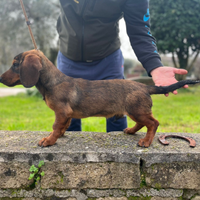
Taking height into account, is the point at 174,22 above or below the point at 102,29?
below

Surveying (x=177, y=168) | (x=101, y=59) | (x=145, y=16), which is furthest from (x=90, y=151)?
(x=145, y=16)

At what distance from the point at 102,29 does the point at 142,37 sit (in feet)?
1.75

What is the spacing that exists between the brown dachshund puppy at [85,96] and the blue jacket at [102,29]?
37 cm

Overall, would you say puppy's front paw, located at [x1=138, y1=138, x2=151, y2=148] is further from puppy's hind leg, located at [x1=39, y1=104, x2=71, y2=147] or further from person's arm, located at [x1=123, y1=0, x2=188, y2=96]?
puppy's hind leg, located at [x1=39, y1=104, x2=71, y2=147]

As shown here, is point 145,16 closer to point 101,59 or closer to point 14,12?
point 101,59

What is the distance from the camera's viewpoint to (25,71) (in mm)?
2076

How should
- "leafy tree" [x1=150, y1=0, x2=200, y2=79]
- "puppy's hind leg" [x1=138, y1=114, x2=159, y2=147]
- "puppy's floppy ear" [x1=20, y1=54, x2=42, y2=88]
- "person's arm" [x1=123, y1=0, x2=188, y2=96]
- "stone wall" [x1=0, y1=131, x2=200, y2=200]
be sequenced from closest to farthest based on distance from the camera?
"puppy's floppy ear" [x1=20, y1=54, x2=42, y2=88] < "stone wall" [x1=0, y1=131, x2=200, y2=200] < "puppy's hind leg" [x1=138, y1=114, x2=159, y2=147] < "person's arm" [x1=123, y1=0, x2=188, y2=96] < "leafy tree" [x1=150, y1=0, x2=200, y2=79]

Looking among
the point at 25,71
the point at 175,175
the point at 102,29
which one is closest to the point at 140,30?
the point at 102,29

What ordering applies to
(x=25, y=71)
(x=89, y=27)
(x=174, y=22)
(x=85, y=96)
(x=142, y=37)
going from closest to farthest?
(x=25, y=71), (x=85, y=96), (x=142, y=37), (x=89, y=27), (x=174, y=22)

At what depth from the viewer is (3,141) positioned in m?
2.59

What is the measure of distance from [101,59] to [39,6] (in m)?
12.7

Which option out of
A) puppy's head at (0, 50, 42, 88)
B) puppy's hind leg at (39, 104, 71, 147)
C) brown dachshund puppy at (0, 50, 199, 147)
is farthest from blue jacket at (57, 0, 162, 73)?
puppy's hind leg at (39, 104, 71, 147)

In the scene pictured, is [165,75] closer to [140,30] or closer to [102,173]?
[140,30]

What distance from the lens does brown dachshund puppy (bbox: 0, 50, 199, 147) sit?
2.25 m
